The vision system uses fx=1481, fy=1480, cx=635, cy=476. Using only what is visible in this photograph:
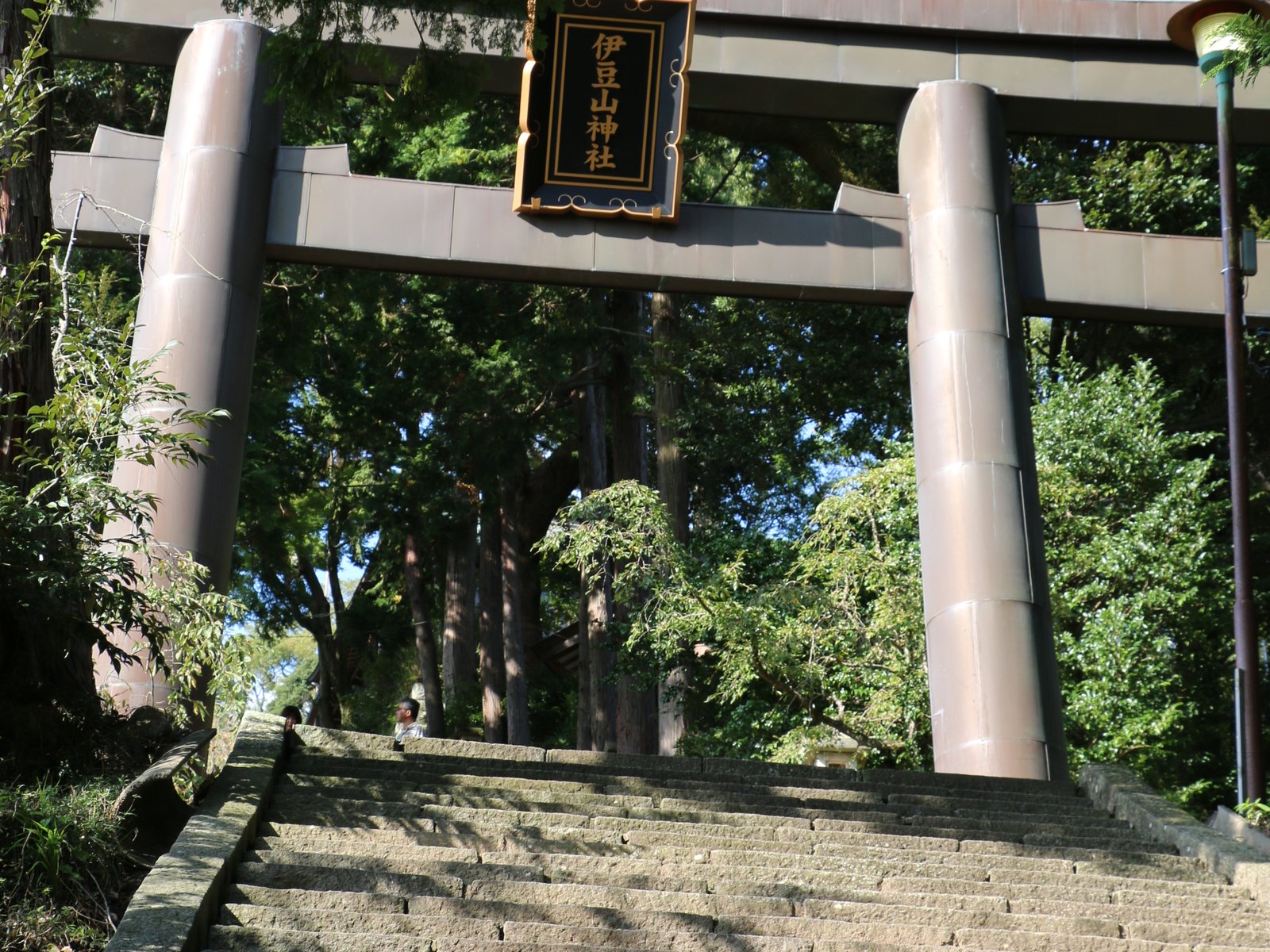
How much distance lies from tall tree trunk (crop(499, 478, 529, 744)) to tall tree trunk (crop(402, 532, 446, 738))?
3.75 ft

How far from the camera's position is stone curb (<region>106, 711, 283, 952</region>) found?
5105mm

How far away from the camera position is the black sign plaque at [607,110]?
11.9 meters

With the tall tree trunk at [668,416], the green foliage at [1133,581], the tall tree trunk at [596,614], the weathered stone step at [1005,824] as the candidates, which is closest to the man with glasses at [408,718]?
the weathered stone step at [1005,824]

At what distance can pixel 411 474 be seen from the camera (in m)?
20.0

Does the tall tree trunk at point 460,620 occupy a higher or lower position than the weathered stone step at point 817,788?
higher

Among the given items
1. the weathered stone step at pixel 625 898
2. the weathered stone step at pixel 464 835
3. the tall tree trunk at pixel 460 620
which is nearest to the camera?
the weathered stone step at pixel 625 898

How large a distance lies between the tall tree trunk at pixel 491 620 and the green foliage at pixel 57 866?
15.3 meters

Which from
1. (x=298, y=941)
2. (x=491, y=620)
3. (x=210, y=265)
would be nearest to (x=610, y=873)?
(x=298, y=941)

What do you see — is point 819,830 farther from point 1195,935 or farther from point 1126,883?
point 1195,935

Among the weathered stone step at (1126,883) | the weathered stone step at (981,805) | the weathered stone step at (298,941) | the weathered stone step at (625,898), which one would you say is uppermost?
the weathered stone step at (981,805)

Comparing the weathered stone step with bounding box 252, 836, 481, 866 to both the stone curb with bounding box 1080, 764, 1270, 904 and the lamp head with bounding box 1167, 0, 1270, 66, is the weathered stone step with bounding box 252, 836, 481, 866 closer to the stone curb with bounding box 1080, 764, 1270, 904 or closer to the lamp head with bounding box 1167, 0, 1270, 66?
the stone curb with bounding box 1080, 764, 1270, 904

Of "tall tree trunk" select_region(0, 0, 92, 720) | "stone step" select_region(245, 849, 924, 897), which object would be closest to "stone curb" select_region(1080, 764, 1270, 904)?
"stone step" select_region(245, 849, 924, 897)

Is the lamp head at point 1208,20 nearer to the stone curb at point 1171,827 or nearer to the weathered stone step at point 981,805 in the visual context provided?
the stone curb at point 1171,827

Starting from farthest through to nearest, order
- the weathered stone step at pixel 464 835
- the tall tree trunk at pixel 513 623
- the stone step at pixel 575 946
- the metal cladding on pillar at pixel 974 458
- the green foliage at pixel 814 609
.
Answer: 1. the tall tree trunk at pixel 513 623
2. the green foliage at pixel 814 609
3. the metal cladding on pillar at pixel 974 458
4. the weathered stone step at pixel 464 835
5. the stone step at pixel 575 946
